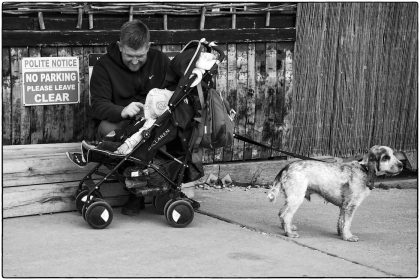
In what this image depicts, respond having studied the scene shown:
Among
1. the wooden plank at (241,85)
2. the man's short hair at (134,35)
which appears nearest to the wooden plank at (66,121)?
the man's short hair at (134,35)

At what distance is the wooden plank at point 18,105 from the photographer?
7938 millimetres

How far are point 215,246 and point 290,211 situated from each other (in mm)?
748

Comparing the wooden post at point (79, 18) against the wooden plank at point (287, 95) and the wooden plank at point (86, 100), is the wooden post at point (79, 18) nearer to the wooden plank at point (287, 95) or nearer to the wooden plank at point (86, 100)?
the wooden plank at point (86, 100)

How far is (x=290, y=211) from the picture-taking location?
7.09m

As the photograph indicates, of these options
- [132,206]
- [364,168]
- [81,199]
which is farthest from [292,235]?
[81,199]

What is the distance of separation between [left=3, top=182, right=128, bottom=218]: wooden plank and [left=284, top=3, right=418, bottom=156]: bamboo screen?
2.39 m

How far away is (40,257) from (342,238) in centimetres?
251

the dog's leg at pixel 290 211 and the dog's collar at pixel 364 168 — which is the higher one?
the dog's collar at pixel 364 168

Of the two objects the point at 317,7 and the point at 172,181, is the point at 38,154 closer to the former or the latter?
the point at 172,181

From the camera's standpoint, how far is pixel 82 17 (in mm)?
8203

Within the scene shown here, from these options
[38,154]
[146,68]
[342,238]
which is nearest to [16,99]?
[38,154]

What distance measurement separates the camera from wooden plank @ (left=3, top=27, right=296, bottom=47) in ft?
26.0

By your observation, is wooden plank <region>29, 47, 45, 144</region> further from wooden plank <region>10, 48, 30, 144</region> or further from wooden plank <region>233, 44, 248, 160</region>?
wooden plank <region>233, 44, 248, 160</region>

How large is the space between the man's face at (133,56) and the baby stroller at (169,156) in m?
0.27
